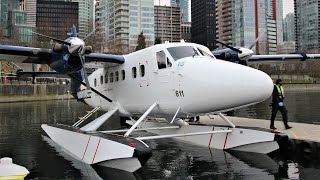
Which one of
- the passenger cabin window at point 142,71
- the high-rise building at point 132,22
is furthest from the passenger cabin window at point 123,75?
the high-rise building at point 132,22

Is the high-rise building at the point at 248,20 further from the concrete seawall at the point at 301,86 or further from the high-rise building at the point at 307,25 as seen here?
the concrete seawall at the point at 301,86

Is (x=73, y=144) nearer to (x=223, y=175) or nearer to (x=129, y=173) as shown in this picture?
(x=129, y=173)

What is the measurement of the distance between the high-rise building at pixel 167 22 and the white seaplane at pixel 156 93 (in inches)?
5665

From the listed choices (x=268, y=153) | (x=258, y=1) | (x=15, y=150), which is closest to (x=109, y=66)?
(x=15, y=150)

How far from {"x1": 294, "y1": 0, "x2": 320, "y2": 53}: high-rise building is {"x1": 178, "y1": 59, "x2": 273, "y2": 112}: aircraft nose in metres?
135

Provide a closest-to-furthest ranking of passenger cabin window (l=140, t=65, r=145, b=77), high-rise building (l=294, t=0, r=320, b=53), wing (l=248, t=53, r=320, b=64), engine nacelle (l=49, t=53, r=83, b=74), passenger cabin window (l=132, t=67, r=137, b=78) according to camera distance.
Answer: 1. passenger cabin window (l=140, t=65, r=145, b=77)
2. passenger cabin window (l=132, t=67, r=137, b=78)
3. engine nacelle (l=49, t=53, r=83, b=74)
4. wing (l=248, t=53, r=320, b=64)
5. high-rise building (l=294, t=0, r=320, b=53)

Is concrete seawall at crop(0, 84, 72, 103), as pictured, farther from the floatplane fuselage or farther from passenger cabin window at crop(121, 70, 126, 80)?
the floatplane fuselage

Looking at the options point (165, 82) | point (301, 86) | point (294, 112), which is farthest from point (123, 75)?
point (301, 86)

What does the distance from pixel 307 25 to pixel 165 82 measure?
147988 millimetres

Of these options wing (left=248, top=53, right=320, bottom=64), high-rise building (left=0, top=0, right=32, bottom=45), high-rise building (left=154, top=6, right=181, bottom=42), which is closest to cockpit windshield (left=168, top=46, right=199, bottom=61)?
wing (left=248, top=53, right=320, bottom=64)

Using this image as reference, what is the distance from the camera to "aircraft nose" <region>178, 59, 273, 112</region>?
311 inches

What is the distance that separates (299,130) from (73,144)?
7642mm

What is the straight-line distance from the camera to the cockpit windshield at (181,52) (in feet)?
30.9

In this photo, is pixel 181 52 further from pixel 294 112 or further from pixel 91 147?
pixel 294 112
